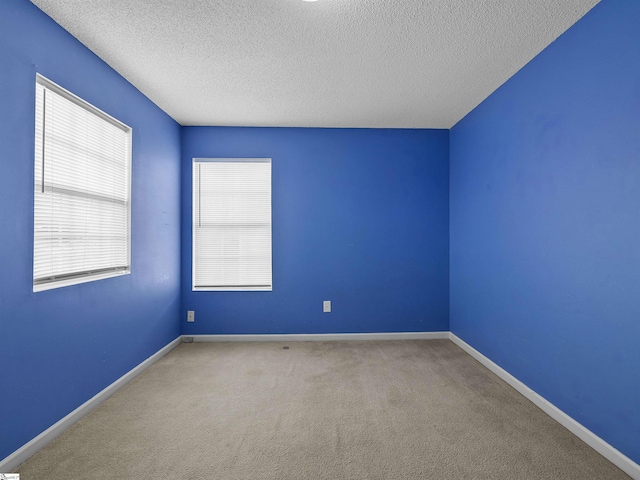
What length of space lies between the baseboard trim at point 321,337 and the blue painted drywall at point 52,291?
0.77 metres

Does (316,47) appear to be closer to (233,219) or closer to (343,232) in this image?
(343,232)

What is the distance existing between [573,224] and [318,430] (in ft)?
6.95

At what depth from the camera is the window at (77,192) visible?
1.93 metres

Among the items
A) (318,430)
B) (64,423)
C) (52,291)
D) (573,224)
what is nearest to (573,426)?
(573,224)

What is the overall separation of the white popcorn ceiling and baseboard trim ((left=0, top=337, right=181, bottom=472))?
2.54 m

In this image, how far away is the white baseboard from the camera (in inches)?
66.0

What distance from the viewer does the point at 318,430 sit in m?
2.05

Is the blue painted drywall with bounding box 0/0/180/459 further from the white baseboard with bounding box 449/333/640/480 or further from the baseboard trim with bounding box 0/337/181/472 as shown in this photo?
the white baseboard with bounding box 449/333/640/480

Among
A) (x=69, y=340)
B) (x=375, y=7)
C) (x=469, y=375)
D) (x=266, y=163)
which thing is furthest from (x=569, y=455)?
(x=266, y=163)

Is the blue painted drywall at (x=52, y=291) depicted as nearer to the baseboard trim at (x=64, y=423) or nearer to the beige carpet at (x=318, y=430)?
the baseboard trim at (x=64, y=423)

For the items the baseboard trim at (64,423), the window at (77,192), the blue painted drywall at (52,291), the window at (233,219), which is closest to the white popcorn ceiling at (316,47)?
the blue painted drywall at (52,291)

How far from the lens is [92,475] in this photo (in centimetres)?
167

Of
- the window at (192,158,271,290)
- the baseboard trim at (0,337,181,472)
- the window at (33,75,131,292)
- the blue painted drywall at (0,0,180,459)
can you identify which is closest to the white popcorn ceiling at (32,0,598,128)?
the blue painted drywall at (0,0,180,459)

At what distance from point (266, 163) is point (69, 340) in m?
2.61
